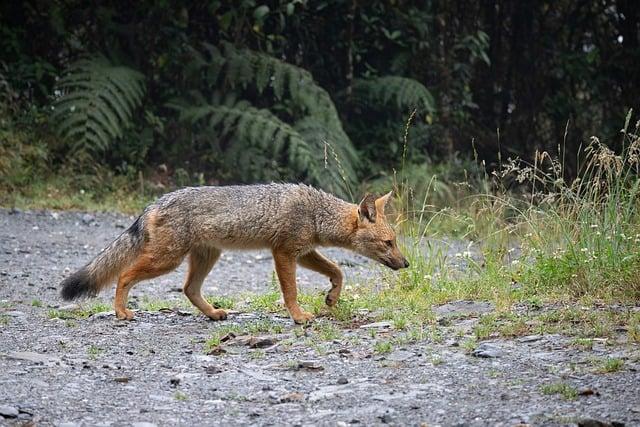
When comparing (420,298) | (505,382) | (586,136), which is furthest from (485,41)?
(505,382)

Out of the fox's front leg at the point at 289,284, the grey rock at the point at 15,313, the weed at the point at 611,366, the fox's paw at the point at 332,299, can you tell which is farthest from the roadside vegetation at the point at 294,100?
the grey rock at the point at 15,313

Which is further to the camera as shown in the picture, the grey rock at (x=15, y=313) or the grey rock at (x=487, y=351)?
the grey rock at (x=15, y=313)

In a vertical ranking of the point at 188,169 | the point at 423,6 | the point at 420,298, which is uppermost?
the point at 423,6

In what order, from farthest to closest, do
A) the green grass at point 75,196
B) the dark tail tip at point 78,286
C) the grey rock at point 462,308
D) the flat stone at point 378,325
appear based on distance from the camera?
1. the green grass at point 75,196
2. the dark tail tip at point 78,286
3. the grey rock at point 462,308
4. the flat stone at point 378,325

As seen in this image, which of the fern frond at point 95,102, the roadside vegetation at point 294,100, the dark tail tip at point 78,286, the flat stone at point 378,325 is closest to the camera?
the flat stone at point 378,325

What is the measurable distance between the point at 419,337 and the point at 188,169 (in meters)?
9.07

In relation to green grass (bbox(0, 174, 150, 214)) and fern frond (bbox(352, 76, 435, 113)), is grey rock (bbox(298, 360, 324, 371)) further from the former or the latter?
fern frond (bbox(352, 76, 435, 113))

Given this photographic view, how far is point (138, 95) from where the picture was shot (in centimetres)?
1395

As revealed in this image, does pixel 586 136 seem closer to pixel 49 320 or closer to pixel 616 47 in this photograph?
pixel 616 47

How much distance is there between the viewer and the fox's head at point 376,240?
7.57m

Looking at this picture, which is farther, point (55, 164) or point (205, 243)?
point (55, 164)

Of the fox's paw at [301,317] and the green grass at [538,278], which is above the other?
the green grass at [538,278]

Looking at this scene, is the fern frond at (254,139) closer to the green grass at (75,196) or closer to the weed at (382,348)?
the green grass at (75,196)

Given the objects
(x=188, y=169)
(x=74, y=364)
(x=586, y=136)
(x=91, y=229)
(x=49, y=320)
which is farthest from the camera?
(x=586, y=136)
